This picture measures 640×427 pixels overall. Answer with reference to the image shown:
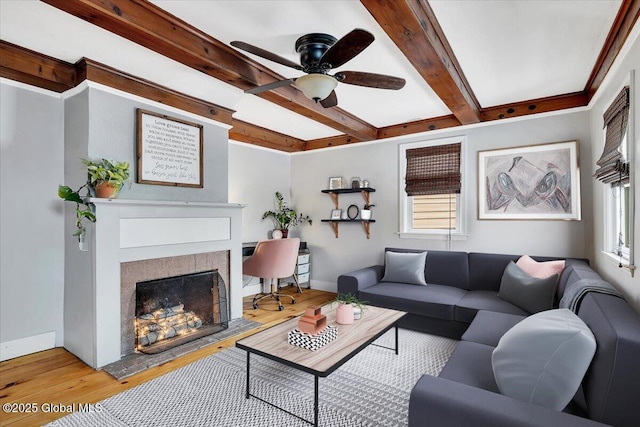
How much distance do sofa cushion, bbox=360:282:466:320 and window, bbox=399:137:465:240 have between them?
33.7 inches

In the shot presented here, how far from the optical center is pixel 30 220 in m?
2.78

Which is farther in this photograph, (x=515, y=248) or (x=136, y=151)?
(x=515, y=248)

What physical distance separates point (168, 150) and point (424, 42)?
2518 mm

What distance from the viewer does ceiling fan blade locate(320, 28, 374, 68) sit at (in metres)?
1.68

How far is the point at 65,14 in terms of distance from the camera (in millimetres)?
1986

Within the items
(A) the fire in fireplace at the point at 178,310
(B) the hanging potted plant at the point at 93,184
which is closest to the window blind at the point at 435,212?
(A) the fire in fireplace at the point at 178,310

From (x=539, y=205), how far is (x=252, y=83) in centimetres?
323

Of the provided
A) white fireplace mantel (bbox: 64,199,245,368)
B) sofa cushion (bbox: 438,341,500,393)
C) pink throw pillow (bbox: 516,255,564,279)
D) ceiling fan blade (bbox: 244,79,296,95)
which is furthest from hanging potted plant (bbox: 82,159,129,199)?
pink throw pillow (bbox: 516,255,564,279)

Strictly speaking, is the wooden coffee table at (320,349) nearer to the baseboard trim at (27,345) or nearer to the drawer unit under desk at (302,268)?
the baseboard trim at (27,345)

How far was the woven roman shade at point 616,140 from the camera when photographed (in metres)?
2.02

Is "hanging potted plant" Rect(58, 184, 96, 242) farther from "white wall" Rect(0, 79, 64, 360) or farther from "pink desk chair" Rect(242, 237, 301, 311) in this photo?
"pink desk chair" Rect(242, 237, 301, 311)

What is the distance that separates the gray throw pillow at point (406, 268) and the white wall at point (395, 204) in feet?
1.50

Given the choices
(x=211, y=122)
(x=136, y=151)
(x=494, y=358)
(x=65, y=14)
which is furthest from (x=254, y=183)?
(x=494, y=358)

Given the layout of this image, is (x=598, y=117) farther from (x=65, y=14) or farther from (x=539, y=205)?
(x=65, y=14)
